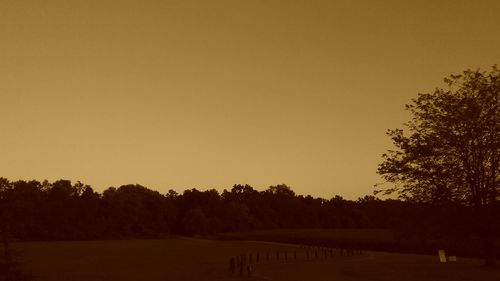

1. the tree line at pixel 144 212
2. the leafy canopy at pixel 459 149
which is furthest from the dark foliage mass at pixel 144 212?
the leafy canopy at pixel 459 149

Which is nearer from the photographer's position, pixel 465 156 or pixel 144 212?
pixel 465 156

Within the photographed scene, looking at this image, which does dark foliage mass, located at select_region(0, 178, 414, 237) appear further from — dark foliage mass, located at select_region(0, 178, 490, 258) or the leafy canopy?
the leafy canopy

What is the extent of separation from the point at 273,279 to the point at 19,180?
12425 centimetres

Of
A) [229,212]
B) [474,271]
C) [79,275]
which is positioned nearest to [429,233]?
Result: [474,271]

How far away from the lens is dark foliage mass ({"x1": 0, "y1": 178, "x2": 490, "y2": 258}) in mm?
121938

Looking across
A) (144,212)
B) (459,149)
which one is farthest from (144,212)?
(459,149)

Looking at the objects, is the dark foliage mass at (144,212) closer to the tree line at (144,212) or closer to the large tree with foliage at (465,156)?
the tree line at (144,212)

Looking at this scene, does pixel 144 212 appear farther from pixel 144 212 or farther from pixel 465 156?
pixel 465 156

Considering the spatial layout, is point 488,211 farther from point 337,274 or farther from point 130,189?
point 130,189

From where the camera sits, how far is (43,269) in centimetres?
4416

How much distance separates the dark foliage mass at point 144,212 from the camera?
12194 centimetres

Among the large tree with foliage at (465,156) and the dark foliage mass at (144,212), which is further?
the dark foliage mass at (144,212)

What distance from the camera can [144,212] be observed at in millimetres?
136000

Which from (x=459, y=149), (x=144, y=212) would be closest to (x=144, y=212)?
(x=144, y=212)
